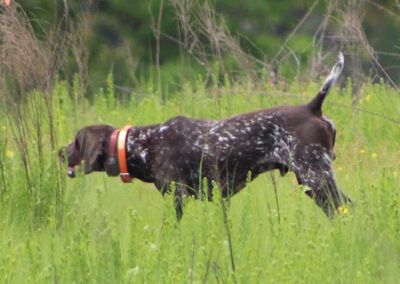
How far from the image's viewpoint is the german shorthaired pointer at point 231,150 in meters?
6.51

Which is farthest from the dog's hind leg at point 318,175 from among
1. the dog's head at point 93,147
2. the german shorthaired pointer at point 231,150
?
the dog's head at point 93,147

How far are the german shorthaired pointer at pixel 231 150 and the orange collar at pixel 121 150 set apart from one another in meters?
0.04

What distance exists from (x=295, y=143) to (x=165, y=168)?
0.92 m

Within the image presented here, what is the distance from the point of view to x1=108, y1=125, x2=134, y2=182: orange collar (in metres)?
6.99

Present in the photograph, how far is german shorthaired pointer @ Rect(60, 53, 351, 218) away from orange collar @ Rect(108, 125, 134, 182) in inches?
1.5

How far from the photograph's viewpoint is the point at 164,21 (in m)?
17.2

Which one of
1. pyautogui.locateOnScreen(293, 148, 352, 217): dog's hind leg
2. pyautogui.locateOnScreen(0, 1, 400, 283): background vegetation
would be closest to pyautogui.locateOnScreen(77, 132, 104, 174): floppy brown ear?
pyautogui.locateOnScreen(0, 1, 400, 283): background vegetation

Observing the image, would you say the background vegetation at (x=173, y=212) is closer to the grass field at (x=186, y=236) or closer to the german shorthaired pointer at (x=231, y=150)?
the grass field at (x=186, y=236)

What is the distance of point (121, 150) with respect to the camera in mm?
7020

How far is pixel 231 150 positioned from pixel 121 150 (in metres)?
0.77

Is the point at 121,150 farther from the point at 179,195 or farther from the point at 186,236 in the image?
the point at 186,236

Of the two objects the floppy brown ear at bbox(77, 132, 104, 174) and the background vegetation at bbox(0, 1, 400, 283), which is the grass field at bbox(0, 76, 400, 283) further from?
the floppy brown ear at bbox(77, 132, 104, 174)

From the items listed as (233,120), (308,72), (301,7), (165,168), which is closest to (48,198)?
(165,168)

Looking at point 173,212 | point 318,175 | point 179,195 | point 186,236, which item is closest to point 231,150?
point 179,195
